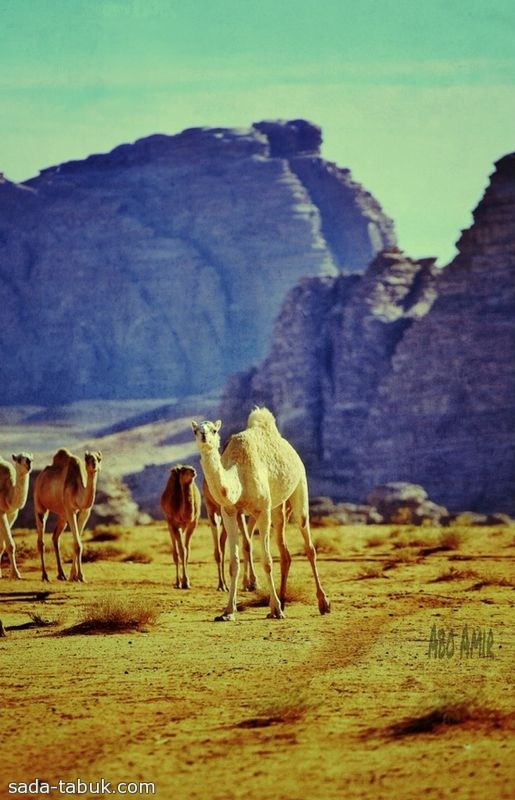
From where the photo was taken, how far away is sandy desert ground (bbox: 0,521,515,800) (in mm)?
7887

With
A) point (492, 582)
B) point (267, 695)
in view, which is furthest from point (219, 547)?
point (267, 695)

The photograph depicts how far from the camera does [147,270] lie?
609 feet

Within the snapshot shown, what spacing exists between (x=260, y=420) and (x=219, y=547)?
13.8ft

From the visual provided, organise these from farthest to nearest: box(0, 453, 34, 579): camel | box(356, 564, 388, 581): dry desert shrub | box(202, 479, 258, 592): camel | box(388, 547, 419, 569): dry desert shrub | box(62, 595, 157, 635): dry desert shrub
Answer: box(388, 547, 419, 569): dry desert shrub
box(356, 564, 388, 581): dry desert shrub
box(0, 453, 34, 579): camel
box(202, 479, 258, 592): camel
box(62, 595, 157, 635): dry desert shrub

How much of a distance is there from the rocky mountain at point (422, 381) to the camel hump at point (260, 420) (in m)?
59.4

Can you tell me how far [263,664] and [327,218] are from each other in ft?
622

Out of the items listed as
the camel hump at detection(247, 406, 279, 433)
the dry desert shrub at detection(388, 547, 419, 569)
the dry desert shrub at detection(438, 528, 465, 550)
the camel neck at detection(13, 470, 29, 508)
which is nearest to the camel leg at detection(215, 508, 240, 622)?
the camel hump at detection(247, 406, 279, 433)

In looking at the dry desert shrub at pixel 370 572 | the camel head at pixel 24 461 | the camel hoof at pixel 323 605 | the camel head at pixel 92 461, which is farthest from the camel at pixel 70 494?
the camel hoof at pixel 323 605

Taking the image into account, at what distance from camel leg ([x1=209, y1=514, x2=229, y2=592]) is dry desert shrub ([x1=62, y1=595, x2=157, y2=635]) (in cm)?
427

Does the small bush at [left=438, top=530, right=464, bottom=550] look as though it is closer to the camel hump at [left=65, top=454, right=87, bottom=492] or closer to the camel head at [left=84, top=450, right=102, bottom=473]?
the camel hump at [left=65, top=454, right=87, bottom=492]

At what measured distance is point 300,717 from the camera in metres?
9.41

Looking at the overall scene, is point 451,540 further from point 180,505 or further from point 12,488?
point 12,488

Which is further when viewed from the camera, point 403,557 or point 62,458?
point 403,557

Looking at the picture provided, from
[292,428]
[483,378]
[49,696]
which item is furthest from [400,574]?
[292,428]
